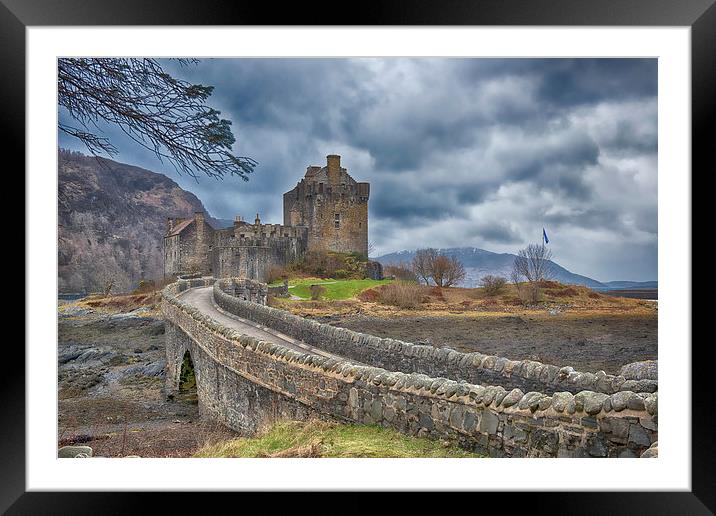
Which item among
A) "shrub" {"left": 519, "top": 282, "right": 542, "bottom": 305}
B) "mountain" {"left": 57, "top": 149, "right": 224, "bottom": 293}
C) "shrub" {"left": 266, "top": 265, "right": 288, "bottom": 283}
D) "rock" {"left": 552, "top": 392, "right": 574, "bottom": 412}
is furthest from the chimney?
"rock" {"left": 552, "top": 392, "right": 574, "bottom": 412}

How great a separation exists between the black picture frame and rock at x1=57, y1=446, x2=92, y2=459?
828 millimetres

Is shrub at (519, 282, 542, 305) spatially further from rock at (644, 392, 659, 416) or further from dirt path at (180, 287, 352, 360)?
rock at (644, 392, 659, 416)

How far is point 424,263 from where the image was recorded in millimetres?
7594

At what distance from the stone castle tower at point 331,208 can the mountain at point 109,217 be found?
141cm

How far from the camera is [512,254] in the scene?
22.8ft

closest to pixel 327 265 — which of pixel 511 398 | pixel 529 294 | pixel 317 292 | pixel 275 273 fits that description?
pixel 317 292

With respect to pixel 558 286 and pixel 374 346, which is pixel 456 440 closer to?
pixel 374 346

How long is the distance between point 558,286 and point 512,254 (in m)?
0.77

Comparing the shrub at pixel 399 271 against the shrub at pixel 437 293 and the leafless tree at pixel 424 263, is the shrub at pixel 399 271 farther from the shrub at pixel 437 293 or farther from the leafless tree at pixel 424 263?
the shrub at pixel 437 293

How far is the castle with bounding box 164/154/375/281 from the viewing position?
7871 millimetres

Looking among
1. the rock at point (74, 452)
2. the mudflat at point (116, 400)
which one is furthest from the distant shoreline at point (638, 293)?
the rock at point (74, 452)
